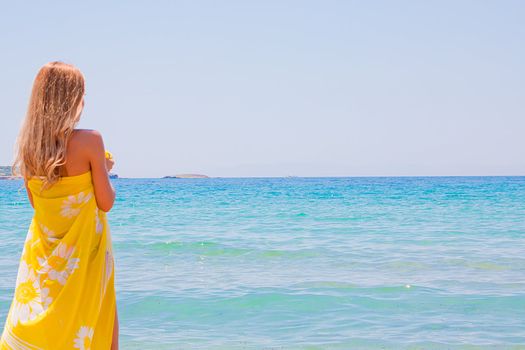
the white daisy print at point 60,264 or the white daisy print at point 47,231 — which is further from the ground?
the white daisy print at point 47,231

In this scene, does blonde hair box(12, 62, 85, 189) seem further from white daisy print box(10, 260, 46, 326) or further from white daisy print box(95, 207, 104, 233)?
white daisy print box(10, 260, 46, 326)

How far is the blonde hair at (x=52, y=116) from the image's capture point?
302 cm

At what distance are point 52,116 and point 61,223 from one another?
498mm

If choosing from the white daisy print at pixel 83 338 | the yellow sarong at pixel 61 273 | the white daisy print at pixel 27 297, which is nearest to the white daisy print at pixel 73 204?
the yellow sarong at pixel 61 273

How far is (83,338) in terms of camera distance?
3.18m

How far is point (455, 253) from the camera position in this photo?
1123 centimetres

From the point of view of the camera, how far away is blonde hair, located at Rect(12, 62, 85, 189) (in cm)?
302

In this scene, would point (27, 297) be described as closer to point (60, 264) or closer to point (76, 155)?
point (60, 264)

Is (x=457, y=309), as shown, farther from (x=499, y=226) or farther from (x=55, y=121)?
(x=499, y=226)

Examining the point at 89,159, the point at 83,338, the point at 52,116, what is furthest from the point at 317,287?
the point at 52,116

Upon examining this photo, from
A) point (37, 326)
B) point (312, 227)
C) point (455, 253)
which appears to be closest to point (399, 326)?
point (37, 326)

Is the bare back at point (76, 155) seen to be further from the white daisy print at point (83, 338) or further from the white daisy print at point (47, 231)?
the white daisy print at point (83, 338)

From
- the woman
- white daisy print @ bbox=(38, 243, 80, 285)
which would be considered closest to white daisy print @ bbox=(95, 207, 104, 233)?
the woman

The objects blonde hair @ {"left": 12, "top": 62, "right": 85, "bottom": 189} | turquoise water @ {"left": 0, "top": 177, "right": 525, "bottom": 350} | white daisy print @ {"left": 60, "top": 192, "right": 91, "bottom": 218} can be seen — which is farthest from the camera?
turquoise water @ {"left": 0, "top": 177, "right": 525, "bottom": 350}
